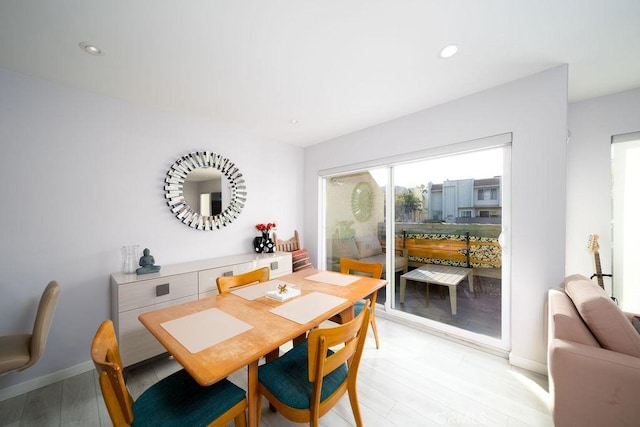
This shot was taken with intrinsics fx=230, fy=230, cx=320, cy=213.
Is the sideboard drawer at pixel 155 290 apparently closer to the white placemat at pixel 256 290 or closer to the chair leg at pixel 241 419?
the white placemat at pixel 256 290

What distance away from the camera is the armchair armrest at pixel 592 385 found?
1.09 metres

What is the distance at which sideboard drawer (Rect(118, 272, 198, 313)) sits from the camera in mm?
1889

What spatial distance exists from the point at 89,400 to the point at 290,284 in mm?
1694

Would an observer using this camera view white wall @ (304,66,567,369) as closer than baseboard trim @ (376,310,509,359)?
Yes

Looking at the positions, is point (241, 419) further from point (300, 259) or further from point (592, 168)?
point (592, 168)

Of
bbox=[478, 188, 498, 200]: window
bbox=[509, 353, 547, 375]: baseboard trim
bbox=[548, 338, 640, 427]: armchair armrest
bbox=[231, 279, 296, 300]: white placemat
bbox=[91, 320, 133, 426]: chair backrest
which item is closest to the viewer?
bbox=[91, 320, 133, 426]: chair backrest

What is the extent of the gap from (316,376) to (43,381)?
2467 millimetres

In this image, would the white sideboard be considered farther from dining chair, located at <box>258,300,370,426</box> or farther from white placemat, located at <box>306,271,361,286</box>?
dining chair, located at <box>258,300,370,426</box>

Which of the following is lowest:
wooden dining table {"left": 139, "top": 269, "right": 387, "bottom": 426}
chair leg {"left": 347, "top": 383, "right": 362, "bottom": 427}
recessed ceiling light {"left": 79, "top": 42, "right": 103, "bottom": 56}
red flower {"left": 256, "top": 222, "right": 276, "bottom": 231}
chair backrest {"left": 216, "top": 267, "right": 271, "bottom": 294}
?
chair leg {"left": 347, "top": 383, "right": 362, "bottom": 427}

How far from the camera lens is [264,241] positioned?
126 inches

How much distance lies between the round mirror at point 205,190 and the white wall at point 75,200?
99 millimetres

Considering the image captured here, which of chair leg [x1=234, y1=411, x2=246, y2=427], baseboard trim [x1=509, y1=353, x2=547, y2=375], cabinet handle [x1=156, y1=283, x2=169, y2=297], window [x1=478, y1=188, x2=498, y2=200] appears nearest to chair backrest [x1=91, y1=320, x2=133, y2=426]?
chair leg [x1=234, y1=411, x2=246, y2=427]

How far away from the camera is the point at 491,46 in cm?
161

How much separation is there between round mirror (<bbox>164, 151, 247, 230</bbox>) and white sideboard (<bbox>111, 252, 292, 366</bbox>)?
22.4 inches
